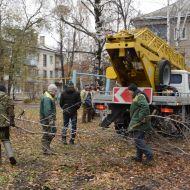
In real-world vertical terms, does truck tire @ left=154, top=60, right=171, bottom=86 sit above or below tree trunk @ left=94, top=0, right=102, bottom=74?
below

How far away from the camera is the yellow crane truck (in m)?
11.0

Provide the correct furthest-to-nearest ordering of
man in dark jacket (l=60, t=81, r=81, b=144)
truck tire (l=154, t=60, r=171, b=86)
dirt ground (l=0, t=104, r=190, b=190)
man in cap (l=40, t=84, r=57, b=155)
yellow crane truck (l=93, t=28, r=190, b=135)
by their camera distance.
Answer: truck tire (l=154, t=60, r=171, b=86), man in dark jacket (l=60, t=81, r=81, b=144), yellow crane truck (l=93, t=28, r=190, b=135), man in cap (l=40, t=84, r=57, b=155), dirt ground (l=0, t=104, r=190, b=190)

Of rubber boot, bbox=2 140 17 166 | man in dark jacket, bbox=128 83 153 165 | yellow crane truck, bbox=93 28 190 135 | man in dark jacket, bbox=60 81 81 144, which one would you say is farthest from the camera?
man in dark jacket, bbox=60 81 81 144

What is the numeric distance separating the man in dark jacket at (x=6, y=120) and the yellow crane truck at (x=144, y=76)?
3677 millimetres

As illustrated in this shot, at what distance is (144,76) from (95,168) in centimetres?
432

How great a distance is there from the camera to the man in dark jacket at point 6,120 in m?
8.48

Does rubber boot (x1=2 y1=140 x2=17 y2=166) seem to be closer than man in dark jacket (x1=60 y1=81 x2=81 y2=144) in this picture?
Yes

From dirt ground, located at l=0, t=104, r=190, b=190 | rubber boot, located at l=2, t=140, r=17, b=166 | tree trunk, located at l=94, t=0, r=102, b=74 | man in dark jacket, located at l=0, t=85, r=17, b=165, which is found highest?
tree trunk, located at l=94, t=0, r=102, b=74

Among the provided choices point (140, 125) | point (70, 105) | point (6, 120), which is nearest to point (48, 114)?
point (6, 120)

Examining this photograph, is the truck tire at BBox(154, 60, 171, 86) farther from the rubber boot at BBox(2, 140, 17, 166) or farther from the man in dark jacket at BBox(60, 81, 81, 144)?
the rubber boot at BBox(2, 140, 17, 166)

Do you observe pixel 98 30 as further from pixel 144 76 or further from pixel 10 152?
pixel 10 152

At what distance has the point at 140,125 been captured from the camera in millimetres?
8930

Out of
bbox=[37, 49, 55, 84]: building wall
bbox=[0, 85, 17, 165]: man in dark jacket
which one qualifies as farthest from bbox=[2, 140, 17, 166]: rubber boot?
bbox=[37, 49, 55, 84]: building wall

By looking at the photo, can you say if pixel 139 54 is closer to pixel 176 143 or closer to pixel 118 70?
pixel 118 70
